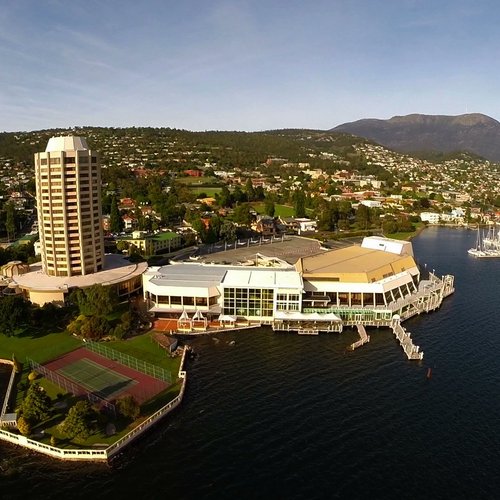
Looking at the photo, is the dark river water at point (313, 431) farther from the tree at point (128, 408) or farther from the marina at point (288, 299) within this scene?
the marina at point (288, 299)

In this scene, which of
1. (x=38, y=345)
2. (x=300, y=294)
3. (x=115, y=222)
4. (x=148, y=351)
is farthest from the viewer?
(x=115, y=222)

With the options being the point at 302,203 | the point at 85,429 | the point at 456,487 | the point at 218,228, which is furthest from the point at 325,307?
the point at 302,203

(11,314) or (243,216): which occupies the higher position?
(243,216)

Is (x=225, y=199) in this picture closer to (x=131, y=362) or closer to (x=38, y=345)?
(x=38, y=345)

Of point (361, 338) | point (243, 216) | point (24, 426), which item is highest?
point (243, 216)

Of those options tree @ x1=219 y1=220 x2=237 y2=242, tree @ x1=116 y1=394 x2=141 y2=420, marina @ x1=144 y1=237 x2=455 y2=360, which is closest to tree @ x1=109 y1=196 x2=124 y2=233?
tree @ x1=219 y1=220 x2=237 y2=242

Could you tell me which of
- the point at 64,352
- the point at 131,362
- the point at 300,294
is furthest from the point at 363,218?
the point at 64,352
